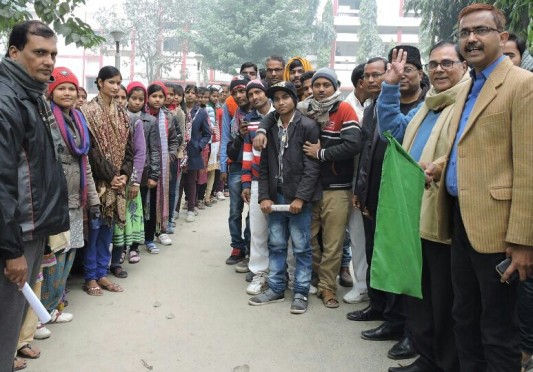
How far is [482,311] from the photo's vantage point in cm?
233

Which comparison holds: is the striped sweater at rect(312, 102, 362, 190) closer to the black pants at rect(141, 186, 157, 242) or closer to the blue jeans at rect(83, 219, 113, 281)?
the blue jeans at rect(83, 219, 113, 281)

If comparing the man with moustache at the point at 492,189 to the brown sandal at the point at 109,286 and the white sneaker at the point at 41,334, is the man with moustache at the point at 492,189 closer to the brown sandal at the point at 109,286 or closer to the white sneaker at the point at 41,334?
the white sneaker at the point at 41,334

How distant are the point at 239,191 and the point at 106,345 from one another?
2.48 metres

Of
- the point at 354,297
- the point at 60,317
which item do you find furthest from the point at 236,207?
the point at 60,317

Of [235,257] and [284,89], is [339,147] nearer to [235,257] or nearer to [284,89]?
[284,89]

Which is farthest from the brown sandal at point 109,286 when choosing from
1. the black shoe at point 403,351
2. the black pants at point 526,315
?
the black pants at point 526,315

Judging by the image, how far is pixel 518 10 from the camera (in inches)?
249

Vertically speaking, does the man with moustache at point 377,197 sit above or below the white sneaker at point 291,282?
above

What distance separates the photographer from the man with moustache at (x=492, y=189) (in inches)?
81.1

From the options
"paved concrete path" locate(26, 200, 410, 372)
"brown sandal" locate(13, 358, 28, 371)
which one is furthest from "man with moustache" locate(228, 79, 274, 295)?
"brown sandal" locate(13, 358, 28, 371)

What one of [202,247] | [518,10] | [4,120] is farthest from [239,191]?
[518,10]

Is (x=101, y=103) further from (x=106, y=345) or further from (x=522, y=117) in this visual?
(x=522, y=117)

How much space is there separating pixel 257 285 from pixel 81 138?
6.76ft

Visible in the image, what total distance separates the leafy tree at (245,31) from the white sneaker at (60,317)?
105 ft
